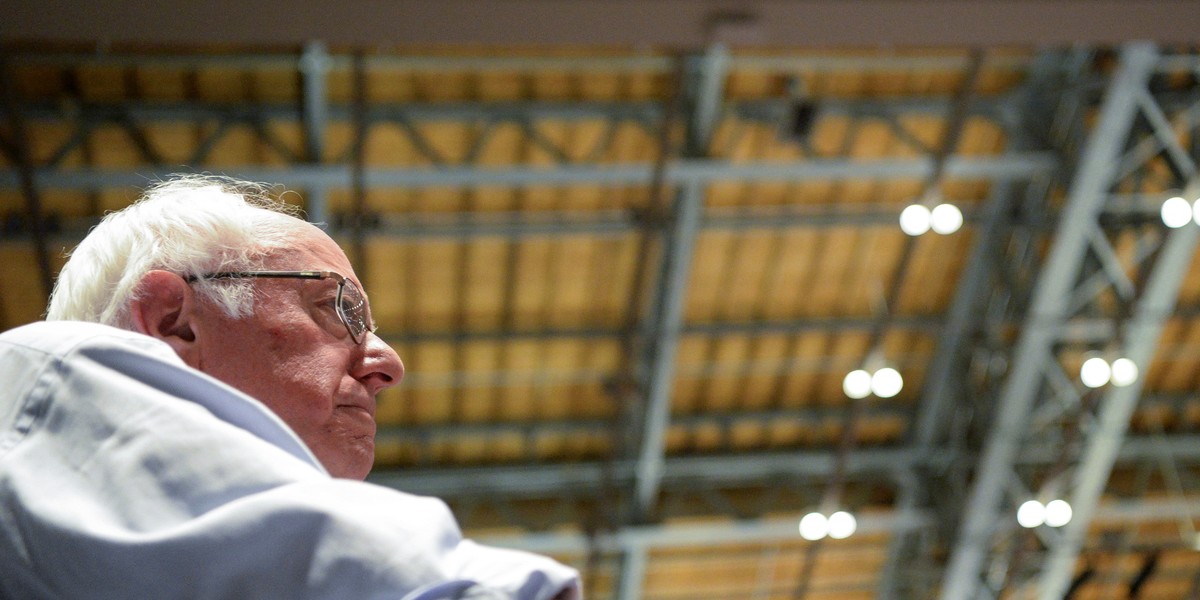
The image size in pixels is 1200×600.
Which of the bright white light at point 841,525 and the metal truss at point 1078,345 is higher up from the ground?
the metal truss at point 1078,345

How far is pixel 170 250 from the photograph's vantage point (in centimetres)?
169

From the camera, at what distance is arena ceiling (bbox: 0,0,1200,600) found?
1027 centimetres

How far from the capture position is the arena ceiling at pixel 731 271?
404 inches

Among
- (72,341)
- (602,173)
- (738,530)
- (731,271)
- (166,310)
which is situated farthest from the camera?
(738,530)

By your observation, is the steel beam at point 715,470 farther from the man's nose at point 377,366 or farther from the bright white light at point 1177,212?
the man's nose at point 377,366

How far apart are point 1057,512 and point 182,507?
42.1 ft

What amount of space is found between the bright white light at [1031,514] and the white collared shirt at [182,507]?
1252cm

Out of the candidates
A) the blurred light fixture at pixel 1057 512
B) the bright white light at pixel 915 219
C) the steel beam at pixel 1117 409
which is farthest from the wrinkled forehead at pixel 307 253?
the blurred light fixture at pixel 1057 512

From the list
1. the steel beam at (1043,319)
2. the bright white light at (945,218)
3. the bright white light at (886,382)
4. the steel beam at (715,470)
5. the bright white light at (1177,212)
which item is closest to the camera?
the bright white light at (945,218)

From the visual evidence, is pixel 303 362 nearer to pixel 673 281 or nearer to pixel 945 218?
pixel 945 218

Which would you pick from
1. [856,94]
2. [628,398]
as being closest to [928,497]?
[628,398]

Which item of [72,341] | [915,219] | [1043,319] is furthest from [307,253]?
[1043,319]

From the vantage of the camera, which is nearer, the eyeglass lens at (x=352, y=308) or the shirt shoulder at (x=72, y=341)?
the shirt shoulder at (x=72, y=341)

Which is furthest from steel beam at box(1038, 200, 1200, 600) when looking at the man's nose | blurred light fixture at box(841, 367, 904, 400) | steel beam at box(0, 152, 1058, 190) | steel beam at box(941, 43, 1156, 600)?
the man's nose
